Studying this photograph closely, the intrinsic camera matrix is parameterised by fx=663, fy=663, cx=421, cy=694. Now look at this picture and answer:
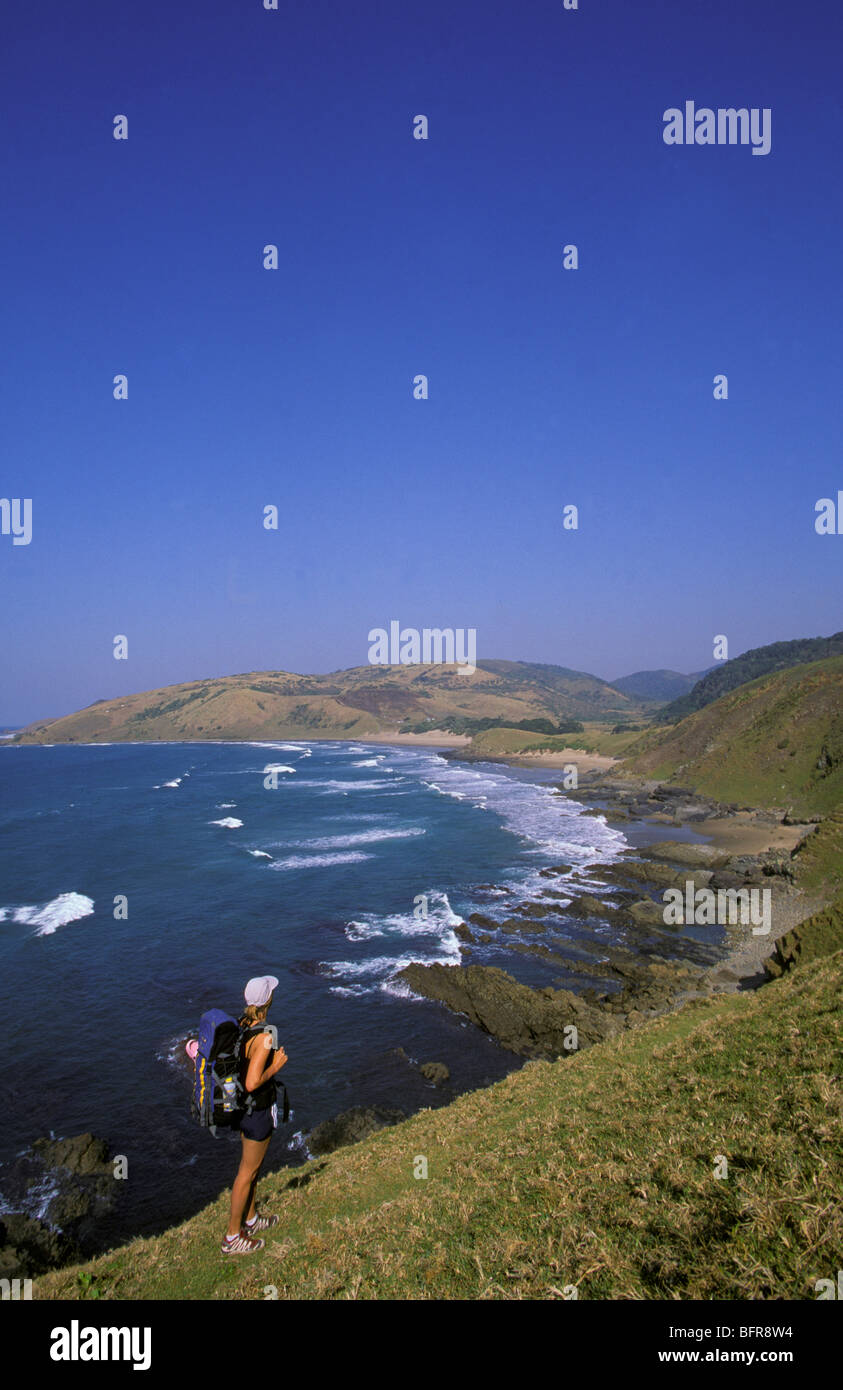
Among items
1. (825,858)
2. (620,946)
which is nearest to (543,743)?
(825,858)

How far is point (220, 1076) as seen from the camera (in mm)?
7402

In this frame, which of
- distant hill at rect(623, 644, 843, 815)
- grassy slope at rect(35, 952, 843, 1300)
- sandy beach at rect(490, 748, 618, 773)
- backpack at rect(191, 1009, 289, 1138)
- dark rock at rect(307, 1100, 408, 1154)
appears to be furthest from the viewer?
sandy beach at rect(490, 748, 618, 773)

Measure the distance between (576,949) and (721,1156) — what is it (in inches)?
1035

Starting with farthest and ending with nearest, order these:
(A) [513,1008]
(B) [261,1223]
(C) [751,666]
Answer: (C) [751,666] → (A) [513,1008] → (B) [261,1223]

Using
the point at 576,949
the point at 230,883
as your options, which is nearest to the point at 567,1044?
the point at 576,949

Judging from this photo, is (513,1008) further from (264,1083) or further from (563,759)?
(563,759)

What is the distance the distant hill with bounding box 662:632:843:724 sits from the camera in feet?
530

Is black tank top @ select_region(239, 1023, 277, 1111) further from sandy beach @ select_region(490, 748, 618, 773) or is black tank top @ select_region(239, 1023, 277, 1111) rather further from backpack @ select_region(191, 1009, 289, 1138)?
sandy beach @ select_region(490, 748, 618, 773)

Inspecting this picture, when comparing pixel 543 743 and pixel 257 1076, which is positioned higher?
pixel 257 1076

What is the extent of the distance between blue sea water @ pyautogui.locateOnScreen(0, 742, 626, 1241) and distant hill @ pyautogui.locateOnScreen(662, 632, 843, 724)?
338 ft

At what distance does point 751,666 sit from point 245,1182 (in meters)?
197

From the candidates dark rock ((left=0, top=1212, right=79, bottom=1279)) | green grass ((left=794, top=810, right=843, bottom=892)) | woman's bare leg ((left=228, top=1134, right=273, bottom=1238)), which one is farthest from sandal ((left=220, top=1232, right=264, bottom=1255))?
green grass ((left=794, top=810, right=843, bottom=892))
